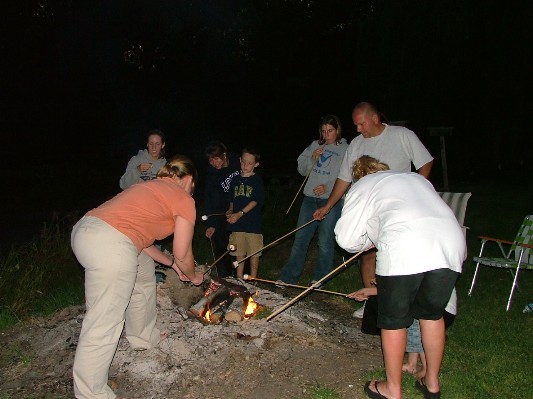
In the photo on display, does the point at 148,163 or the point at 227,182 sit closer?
the point at 148,163

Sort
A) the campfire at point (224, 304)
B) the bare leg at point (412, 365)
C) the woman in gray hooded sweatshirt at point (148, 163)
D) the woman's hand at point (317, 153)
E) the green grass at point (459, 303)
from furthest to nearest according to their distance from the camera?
the woman's hand at point (317, 153) < the woman in gray hooded sweatshirt at point (148, 163) < the campfire at point (224, 304) < the bare leg at point (412, 365) < the green grass at point (459, 303)

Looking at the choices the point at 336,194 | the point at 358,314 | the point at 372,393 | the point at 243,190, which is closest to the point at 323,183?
the point at 336,194

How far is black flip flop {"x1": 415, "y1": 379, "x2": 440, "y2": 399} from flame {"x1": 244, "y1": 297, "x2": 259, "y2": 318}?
1486mm

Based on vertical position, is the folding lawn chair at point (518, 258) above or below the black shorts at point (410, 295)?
below

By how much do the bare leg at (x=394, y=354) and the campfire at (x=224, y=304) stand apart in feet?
4.89

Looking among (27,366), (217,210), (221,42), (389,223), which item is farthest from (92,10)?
(389,223)

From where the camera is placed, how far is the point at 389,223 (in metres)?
3.22

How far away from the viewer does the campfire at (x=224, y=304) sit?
14.9 ft

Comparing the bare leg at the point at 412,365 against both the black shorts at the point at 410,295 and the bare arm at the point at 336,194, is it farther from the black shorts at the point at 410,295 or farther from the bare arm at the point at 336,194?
the bare arm at the point at 336,194

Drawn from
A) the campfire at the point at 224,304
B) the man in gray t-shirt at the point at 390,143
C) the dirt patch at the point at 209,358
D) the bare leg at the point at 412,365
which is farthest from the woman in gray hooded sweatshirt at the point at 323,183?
the bare leg at the point at 412,365

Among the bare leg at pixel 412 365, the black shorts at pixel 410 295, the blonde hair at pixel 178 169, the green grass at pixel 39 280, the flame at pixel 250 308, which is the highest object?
the blonde hair at pixel 178 169

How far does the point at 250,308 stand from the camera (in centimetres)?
470

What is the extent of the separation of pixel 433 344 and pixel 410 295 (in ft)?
1.44

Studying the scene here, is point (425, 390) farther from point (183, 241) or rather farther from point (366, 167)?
point (183, 241)
